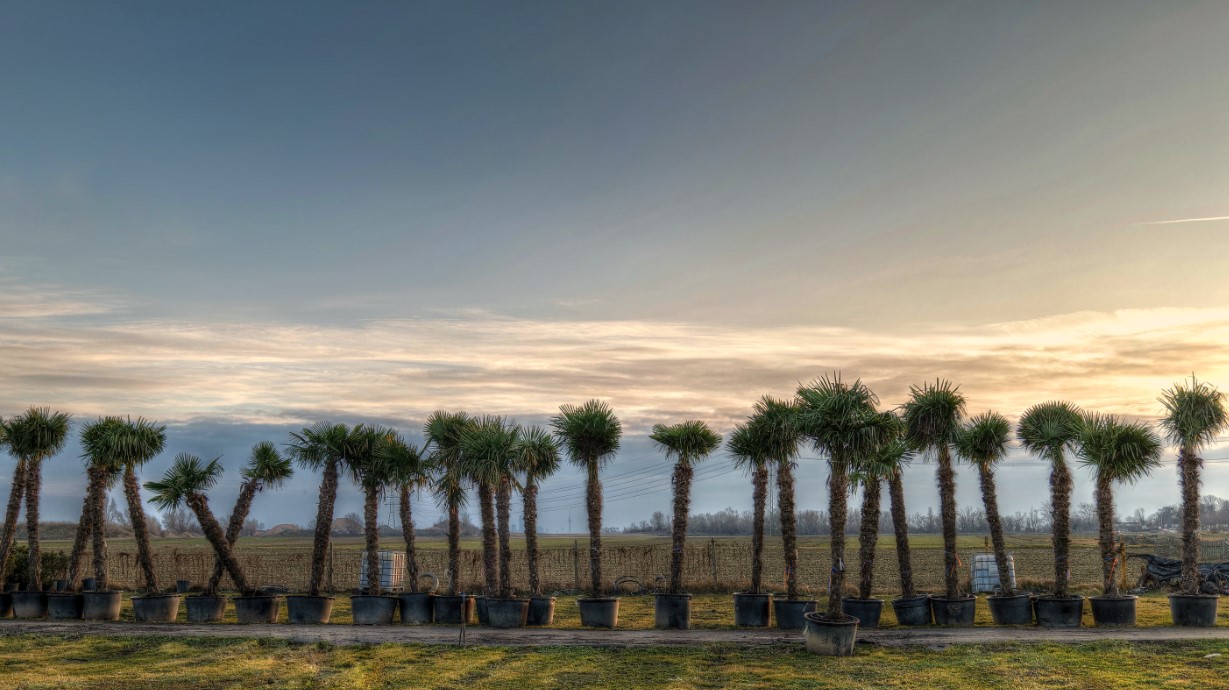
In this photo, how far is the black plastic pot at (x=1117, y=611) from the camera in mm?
23453

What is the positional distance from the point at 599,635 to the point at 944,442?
11362 millimetres

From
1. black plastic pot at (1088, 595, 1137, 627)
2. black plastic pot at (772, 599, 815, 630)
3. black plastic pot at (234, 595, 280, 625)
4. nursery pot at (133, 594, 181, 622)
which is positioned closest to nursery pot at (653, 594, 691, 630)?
black plastic pot at (772, 599, 815, 630)

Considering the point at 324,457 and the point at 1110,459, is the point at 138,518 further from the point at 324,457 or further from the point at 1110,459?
the point at 1110,459

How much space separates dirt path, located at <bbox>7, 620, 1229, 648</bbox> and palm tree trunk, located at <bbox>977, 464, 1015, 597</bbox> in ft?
5.63

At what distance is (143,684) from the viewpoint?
16.0m

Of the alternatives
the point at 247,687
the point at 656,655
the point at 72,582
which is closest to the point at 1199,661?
the point at 656,655

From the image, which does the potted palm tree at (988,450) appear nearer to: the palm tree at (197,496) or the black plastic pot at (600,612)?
the black plastic pot at (600,612)

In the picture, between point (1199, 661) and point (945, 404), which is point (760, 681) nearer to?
point (1199, 661)

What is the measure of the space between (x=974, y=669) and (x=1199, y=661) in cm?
501

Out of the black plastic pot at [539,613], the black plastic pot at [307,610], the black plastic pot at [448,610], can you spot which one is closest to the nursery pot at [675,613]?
the black plastic pot at [539,613]

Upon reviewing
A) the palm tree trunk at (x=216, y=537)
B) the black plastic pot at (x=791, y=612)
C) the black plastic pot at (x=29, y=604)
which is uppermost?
the palm tree trunk at (x=216, y=537)

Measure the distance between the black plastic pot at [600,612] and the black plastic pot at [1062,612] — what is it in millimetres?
11846

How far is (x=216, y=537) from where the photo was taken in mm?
27391

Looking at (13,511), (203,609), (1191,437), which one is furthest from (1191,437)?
(13,511)
